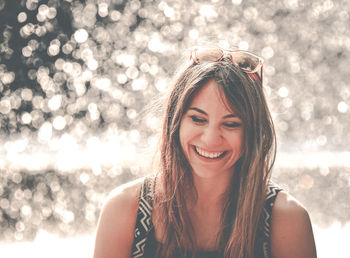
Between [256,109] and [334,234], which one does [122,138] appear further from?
[256,109]

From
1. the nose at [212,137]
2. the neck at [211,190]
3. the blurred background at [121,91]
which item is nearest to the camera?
the nose at [212,137]

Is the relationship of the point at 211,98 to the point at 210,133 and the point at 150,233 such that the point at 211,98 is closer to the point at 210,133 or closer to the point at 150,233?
the point at 210,133

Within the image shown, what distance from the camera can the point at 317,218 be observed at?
378cm

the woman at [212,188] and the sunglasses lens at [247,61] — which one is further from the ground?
the sunglasses lens at [247,61]

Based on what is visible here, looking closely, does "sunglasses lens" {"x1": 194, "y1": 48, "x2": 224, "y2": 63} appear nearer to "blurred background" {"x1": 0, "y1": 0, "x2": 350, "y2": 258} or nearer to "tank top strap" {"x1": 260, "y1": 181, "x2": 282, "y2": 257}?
"tank top strap" {"x1": 260, "y1": 181, "x2": 282, "y2": 257}

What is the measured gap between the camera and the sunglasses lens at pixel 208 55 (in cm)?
161

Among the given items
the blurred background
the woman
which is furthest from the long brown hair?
the blurred background

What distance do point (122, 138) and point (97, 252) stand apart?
4.09 meters

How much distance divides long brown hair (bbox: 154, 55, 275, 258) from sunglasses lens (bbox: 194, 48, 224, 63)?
25 millimetres

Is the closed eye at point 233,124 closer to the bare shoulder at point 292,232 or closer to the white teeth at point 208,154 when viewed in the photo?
the white teeth at point 208,154

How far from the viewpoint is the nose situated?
151 centimetres

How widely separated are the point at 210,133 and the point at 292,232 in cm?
41

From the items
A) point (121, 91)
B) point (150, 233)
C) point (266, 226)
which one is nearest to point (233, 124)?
point (266, 226)

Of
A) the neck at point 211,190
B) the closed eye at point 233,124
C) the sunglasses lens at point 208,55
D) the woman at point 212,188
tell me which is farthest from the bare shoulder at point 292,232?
the sunglasses lens at point 208,55
